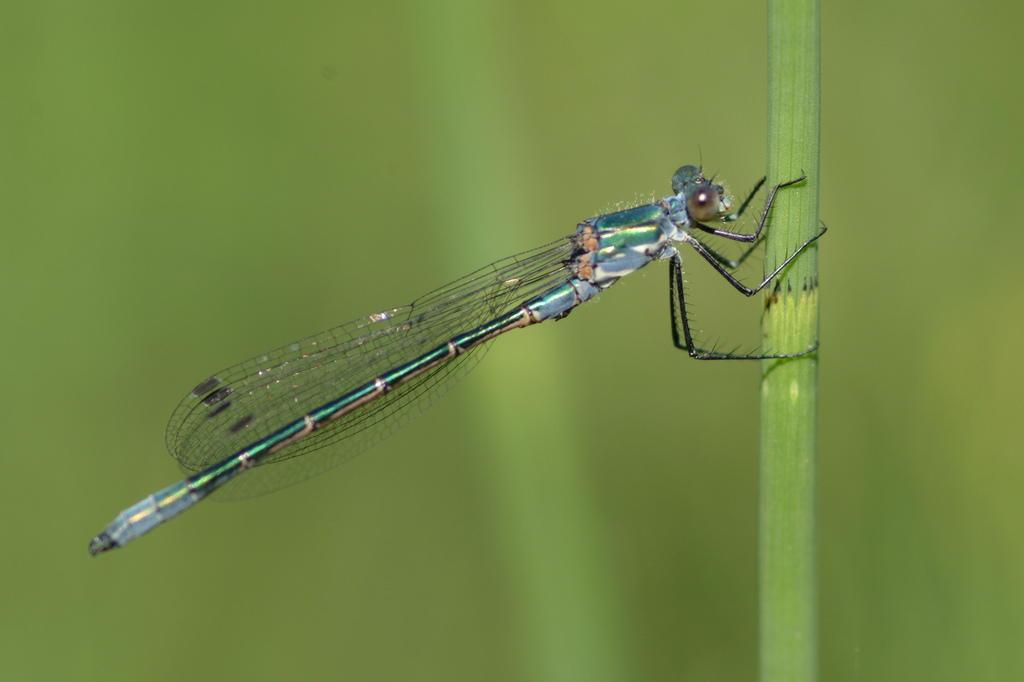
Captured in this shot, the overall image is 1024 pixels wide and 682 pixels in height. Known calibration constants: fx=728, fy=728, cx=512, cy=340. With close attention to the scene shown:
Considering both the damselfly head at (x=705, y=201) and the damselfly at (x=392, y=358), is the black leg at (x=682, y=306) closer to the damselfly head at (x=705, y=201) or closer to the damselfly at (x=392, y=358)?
the damselfly at (x=392, y=358)

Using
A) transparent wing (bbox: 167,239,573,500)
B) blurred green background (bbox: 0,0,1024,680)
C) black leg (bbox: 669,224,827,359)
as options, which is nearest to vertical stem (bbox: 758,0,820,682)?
blurred green background (bbox: 0,0,1024,680)

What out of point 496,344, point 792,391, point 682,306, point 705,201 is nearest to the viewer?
point 792,391

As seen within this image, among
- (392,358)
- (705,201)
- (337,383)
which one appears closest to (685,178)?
(705,201)

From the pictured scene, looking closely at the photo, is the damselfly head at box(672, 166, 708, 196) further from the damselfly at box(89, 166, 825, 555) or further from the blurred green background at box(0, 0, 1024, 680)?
the blurred green background at box(0, 0, 1024, 680)

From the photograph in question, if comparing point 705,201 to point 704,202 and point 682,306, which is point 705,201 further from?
point 682,306

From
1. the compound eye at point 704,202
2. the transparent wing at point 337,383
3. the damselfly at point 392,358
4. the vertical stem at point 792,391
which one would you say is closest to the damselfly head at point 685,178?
the damselfly at point 392,358
